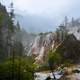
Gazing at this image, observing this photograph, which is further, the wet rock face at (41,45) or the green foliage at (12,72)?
the wet rock face at (41,45)

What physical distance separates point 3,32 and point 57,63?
26.7 m

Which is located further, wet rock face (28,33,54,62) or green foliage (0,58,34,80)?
wet rock face (28,33,54,62)

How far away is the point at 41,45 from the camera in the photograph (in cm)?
9981

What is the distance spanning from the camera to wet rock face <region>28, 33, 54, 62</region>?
91.8 meters

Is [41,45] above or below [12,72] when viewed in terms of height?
below

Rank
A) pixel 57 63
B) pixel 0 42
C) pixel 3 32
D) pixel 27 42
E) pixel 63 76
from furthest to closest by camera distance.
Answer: pixel 27 42
pixel 57 63
pixel 63 76
pixel 3 32
pixel 0 42

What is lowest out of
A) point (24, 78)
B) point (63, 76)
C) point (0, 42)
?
point (63, 76)

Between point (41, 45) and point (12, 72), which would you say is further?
point (41, 45)

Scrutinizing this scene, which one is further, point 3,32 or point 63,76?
point 63,76

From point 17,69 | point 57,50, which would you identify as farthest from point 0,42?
point 57,50

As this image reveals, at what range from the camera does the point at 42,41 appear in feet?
331

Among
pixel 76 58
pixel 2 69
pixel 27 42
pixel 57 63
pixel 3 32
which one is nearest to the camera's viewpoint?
pixel 2 69

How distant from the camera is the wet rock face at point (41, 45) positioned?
301 ft

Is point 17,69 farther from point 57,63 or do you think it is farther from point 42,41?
point 42,41
